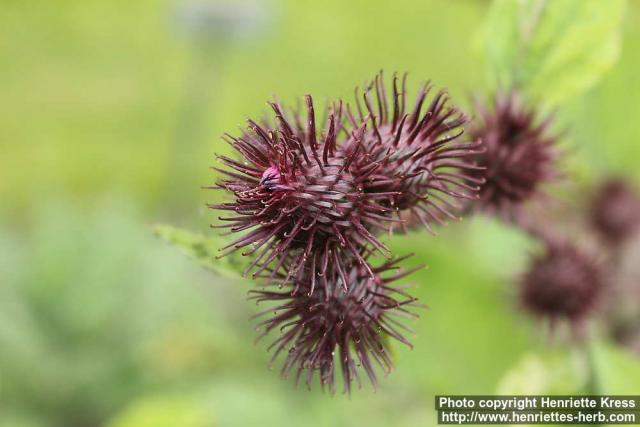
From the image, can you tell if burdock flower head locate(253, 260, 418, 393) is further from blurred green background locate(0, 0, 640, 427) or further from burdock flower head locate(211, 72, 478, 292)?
blurred green background locate(0, 0, 640, 427)

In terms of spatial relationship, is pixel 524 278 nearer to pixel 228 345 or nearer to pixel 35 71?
pixel 228 345

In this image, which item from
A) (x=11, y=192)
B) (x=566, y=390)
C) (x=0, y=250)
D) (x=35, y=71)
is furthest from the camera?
(x=35, y=71)

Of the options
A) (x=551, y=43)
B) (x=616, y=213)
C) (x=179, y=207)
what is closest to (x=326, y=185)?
(x=551, y=43)

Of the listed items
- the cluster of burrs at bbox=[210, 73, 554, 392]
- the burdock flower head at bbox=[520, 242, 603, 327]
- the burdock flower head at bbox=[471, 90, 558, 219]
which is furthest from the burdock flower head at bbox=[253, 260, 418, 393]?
the burdock flower head at bbox=[520, 242, 603, 327]

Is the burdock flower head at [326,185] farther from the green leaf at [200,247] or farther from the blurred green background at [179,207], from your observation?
the blurred green background at [179,207]

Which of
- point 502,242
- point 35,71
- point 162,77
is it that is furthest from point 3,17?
point 502,242
